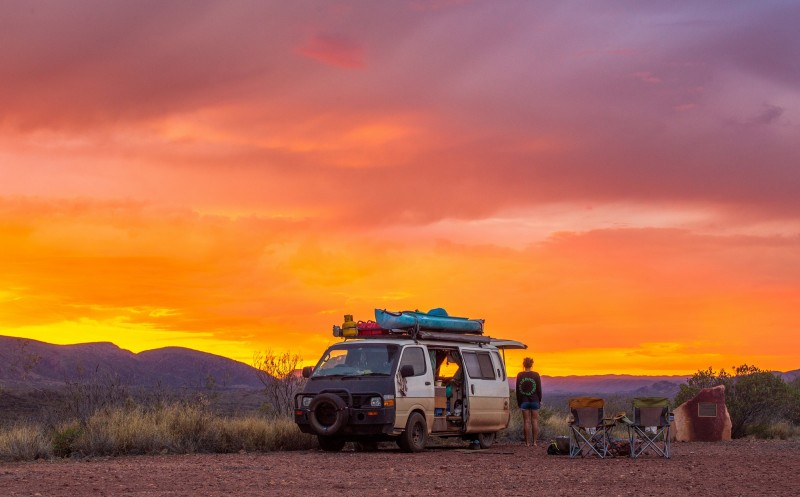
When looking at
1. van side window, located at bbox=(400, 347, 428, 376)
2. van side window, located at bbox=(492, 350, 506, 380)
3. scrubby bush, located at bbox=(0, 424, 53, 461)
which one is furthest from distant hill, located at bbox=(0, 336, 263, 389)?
scrubby bush, located at bbox=(0, 424, 53, 461)

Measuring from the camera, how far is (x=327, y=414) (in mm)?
20141

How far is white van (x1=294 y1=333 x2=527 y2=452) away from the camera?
19891mm

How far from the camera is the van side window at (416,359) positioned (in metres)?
20.5

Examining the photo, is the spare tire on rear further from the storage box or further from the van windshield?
the storage box

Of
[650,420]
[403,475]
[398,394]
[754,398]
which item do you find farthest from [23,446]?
[754,398]

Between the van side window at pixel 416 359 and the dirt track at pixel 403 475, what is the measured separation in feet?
5.36

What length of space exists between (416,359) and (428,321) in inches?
43.3

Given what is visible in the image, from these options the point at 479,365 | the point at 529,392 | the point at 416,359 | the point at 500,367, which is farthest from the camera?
the point at 500,367

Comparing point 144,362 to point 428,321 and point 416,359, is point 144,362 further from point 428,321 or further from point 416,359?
point 416,359

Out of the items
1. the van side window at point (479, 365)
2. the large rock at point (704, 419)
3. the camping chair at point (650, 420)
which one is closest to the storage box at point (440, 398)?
the van side window at point (479, 365)

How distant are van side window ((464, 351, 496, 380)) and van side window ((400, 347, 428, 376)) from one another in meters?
1.46

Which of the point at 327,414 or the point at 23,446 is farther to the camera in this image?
the point at 327,414

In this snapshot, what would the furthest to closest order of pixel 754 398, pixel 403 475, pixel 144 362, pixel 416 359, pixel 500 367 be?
pixel 144 362 → pixel 754 398 → pixel 500 367 → pixel 416 359 → pixel 403 475

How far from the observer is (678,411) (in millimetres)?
26156
